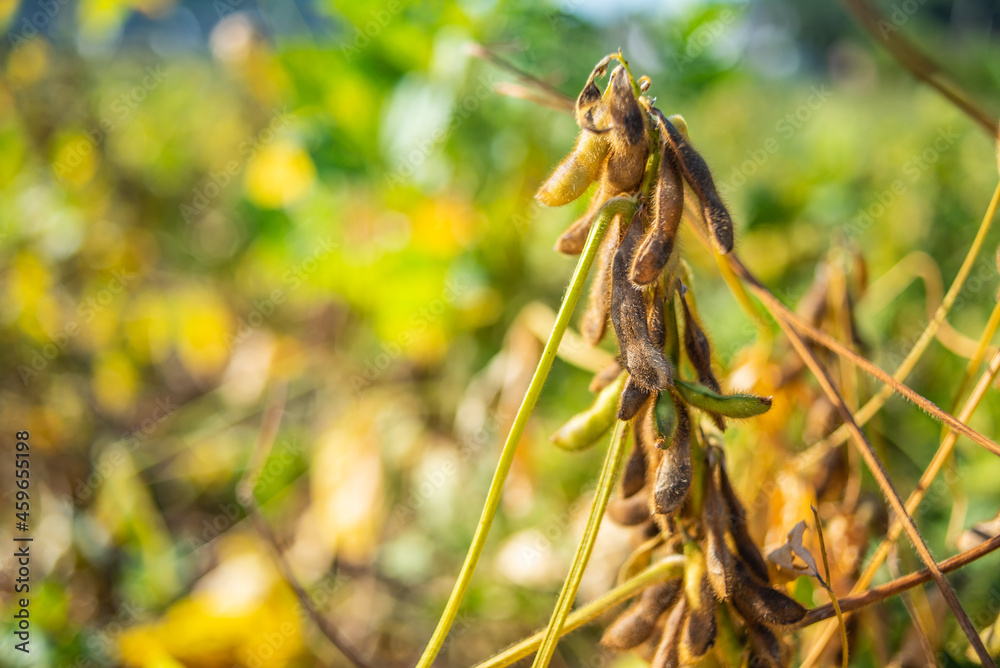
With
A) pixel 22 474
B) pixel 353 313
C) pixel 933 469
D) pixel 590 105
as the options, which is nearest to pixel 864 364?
pixel 933 469

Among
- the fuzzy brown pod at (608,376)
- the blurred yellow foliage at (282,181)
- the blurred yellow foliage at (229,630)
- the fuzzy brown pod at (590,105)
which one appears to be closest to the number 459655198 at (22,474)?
the blurred yellow foliage at (229,630)

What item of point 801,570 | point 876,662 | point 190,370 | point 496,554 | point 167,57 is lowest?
point 167,57

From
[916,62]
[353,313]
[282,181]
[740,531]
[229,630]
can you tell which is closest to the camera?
[740,531]

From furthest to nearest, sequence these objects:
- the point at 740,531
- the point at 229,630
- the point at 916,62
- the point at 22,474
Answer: the point at 22,474
the point at 229,630
the point at 916,62
the point at 740,531

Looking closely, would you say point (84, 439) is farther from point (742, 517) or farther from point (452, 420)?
point (742, 517)

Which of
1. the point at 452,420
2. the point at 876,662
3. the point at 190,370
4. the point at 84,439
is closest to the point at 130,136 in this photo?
the point at 190,370

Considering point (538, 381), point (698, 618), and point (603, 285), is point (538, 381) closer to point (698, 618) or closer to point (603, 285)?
point (603, 285)

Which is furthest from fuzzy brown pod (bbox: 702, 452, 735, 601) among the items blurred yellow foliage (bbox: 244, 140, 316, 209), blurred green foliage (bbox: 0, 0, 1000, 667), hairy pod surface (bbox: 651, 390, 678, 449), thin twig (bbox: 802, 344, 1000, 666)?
blurred yellow foliage (bbox: 244, 140, 316, 209)
